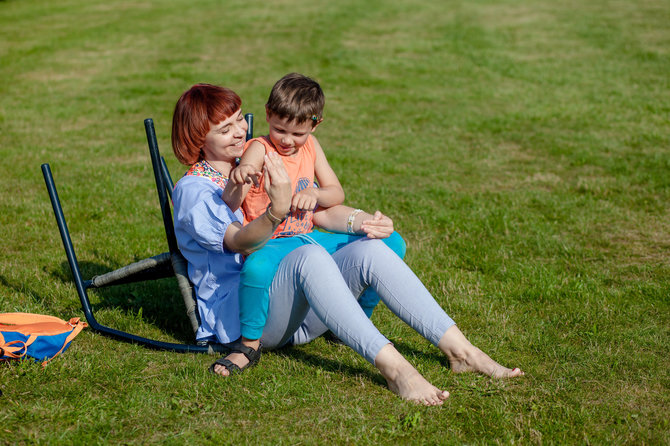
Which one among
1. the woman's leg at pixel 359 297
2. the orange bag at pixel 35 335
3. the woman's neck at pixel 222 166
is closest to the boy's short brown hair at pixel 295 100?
the woman's neck at pixel 222 166

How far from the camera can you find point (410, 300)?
3490 mm

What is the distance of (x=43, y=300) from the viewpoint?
463 cm

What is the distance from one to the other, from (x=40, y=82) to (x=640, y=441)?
12023 mm

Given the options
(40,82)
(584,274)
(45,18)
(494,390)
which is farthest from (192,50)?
(494,390)

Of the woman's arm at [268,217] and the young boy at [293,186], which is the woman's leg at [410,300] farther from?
the woman's arm at [268,217]

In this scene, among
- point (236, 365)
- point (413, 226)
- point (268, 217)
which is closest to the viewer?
point (268, 217)

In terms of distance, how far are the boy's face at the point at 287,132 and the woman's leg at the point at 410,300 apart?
622 millimetres

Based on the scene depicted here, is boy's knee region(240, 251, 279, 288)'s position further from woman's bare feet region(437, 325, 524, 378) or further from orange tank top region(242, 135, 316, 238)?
woman's bare feet region(437, 325, 524, 378)

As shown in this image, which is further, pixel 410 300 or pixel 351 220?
pixel 351 220

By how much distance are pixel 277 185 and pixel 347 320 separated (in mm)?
717

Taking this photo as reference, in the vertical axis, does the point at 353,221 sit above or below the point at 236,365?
above

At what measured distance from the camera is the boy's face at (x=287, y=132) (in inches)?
141

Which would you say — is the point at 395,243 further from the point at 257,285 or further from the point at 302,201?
the point at 257,285

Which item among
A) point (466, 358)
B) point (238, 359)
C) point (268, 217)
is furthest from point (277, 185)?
point (466, 358)
